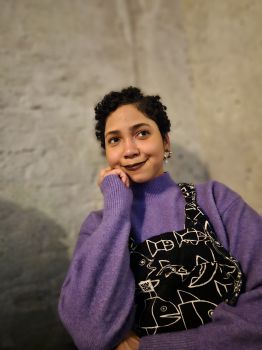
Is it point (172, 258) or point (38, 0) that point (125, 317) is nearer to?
point (172, 258)

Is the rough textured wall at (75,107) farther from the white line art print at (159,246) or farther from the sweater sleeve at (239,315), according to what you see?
the white line art print at (159,246)

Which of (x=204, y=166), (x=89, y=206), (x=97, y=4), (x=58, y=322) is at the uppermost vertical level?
(x=97, y=4)

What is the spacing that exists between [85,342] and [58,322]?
73cm

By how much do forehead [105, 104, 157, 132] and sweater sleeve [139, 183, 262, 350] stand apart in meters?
0.44

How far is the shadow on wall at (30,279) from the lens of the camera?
4.22 ft

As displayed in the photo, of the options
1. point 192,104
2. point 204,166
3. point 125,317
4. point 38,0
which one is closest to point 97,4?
point 38,0

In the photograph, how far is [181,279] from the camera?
79 centimetres

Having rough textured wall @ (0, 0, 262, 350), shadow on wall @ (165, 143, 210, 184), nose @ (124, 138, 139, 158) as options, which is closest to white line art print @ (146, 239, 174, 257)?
nose @ (124, 138, 139, 158)

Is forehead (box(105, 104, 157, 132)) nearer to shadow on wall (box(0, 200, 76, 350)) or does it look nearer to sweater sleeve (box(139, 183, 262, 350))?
sweater sleeve (box(139, 183, 262, 350))

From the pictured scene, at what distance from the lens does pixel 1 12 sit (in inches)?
53.4

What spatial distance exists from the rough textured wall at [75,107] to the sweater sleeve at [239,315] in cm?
51

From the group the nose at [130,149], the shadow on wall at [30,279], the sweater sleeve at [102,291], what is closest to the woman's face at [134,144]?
the nose at [130,149]

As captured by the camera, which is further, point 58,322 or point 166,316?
point 58,322

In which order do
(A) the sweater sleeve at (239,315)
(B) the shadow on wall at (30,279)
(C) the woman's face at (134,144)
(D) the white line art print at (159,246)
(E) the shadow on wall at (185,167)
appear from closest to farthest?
(A) the sweater sleeve at (239,315), (D) the white line art print at (159,246), (C) the woman's face at (134,144), (B) the shadow on wall at (30,279), (E) the shadow on wall at (185,167)
